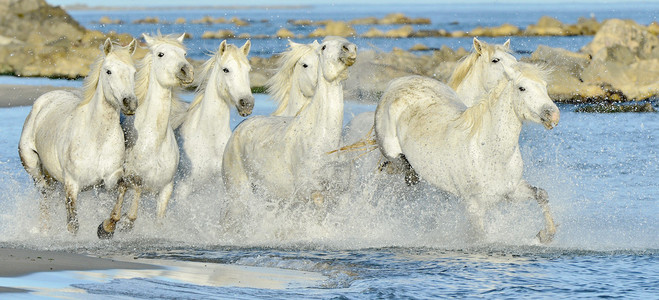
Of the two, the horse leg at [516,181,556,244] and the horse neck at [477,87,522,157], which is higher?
the horse neck at [477,87,522,157]

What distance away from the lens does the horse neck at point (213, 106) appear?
883 centimetres

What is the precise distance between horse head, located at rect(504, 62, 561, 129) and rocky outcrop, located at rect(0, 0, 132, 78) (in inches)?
771

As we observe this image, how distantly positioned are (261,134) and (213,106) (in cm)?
73

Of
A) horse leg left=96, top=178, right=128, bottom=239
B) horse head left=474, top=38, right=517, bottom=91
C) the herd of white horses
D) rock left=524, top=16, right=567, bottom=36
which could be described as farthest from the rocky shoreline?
rock left=524, top=16, right=567, bottom=36

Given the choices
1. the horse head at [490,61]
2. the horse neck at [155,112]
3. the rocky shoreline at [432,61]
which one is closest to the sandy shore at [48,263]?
the horse neck at [155,112]

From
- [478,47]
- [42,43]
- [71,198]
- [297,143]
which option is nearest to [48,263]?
[71,198]

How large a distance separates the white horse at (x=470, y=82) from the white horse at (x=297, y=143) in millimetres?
732

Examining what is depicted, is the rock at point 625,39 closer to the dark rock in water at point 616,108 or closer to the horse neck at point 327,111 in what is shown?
the dark rock in water at point 616,108

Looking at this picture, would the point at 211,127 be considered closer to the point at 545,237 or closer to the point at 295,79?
the point at 295,79

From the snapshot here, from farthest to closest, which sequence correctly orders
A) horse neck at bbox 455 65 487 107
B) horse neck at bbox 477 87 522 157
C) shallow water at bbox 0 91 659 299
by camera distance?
1. horse neck at bbox 455 65 487 107
2. horse neck at bbox 477 87 522 157
3. shallow water at bbox 0 91 659 299

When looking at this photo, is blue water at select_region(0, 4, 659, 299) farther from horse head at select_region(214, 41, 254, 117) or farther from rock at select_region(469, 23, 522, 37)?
rock at select_region(469, 23, 522, 37)

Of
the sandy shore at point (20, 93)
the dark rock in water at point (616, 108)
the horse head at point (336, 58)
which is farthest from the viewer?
the sandy shore at point (20, 93)

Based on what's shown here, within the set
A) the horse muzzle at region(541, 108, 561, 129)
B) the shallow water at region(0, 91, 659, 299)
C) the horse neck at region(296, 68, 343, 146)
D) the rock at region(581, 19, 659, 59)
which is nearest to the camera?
the shallow water at region(0, 91, 659, 299)

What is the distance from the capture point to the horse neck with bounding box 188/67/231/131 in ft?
29.0
